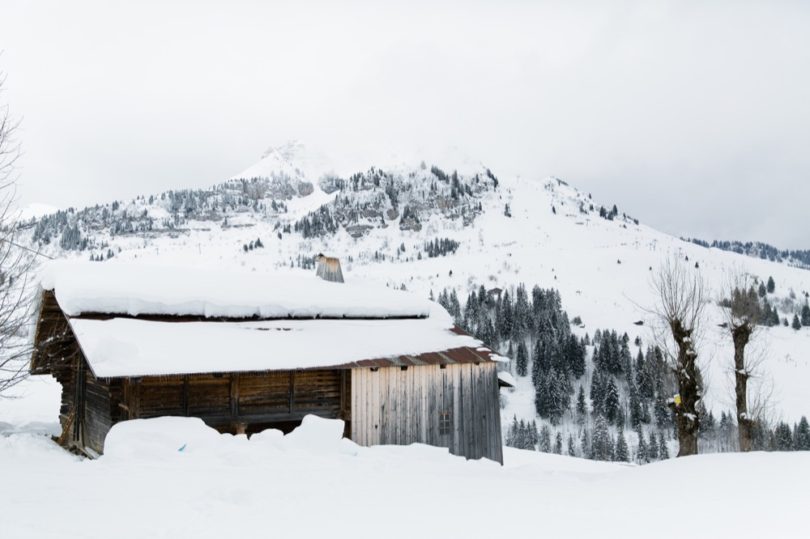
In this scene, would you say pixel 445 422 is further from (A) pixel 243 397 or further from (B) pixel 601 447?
(B) pixel 601 447

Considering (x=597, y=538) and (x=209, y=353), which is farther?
(x=209, y=353)

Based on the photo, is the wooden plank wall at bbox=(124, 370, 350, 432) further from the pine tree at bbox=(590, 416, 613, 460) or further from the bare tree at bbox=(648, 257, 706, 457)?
the pine tree at bbox=(590, 416, 613, 460)

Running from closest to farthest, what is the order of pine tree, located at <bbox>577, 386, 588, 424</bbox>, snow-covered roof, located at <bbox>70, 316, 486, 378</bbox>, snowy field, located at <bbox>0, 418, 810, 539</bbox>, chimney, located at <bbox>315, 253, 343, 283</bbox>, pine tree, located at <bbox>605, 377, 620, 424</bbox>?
1. snowy field, located at <bbox>0, 418, 810, 539</bbox>
2. snow-covered roof, located at <bbox>70, 316, 486, 378</bbox>
3. chimney, located at <bbox>315, 253, 343, 283</bbox>
4. pine tree, located at <bbox>605, 377, 620, 424</bbox>
5. pine tree, located at <bbox>577, 386, 588, 424</bbox>

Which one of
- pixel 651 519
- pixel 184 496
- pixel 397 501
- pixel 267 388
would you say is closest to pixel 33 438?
pixel 267 388

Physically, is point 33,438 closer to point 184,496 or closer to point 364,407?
point 364,407

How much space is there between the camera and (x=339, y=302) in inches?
734

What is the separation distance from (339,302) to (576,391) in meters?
92.3

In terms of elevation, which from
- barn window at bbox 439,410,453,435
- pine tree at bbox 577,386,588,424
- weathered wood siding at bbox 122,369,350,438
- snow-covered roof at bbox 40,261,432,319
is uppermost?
snow-covered roof at bbox 40,261,432,319

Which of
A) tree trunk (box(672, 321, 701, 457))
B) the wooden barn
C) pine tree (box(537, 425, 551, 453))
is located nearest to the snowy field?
the wooden barn

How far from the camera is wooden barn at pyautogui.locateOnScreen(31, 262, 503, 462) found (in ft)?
45.7

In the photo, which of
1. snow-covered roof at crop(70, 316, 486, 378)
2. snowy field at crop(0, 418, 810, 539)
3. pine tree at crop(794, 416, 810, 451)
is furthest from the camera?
pine tree at crop(794, 416, 810, 451)

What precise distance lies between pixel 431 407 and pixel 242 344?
6.56 m

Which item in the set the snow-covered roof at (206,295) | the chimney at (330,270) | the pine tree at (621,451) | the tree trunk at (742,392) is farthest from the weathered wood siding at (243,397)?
the pine tree at (621,451)

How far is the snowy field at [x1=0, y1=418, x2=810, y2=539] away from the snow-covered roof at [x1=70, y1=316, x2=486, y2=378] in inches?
105
